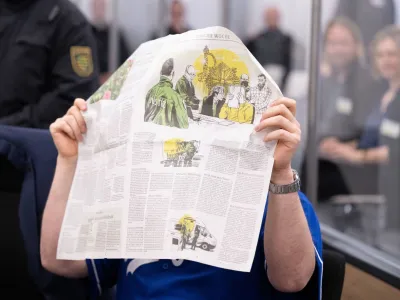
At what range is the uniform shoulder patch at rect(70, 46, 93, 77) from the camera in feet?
7.16

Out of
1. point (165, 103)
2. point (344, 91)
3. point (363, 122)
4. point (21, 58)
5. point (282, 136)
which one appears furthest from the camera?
point (344, 91)

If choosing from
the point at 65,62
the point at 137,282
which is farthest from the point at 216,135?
the point at 65,62

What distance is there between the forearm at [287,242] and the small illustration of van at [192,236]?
0.39ft

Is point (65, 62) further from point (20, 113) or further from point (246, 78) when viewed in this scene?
point (246, 78)

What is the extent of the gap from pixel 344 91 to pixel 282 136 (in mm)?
2928

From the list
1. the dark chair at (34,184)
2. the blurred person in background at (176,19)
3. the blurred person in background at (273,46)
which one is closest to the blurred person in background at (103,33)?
the blurred person in background at (176,19)

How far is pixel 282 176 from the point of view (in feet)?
3.97

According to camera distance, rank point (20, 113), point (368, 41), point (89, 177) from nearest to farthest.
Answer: point (89, 177) < point (20, 113) < point (368, 41)

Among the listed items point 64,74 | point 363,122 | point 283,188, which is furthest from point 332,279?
point 363,122

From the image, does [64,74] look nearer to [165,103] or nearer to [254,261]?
[165,103]

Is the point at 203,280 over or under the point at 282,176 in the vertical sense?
under

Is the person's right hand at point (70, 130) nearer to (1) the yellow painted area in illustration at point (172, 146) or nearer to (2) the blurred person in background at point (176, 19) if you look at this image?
(1) the yellow painted area in illustration at point (172, 146)

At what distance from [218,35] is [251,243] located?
38 cm

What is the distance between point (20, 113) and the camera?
216cm
